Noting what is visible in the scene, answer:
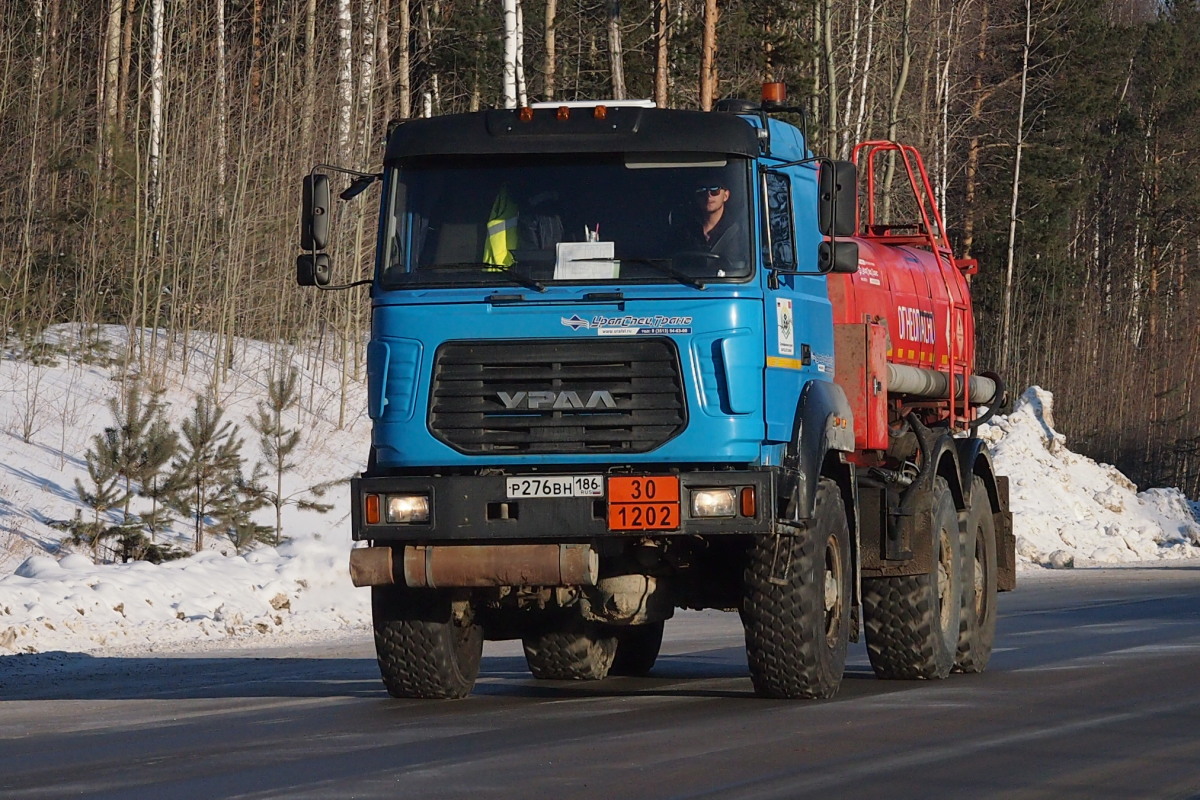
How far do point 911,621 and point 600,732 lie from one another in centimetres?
348

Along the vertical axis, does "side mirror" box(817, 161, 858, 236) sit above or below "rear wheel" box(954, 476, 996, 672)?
above

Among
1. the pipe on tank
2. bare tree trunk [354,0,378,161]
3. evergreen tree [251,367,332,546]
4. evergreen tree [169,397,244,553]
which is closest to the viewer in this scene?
the pipe on tank

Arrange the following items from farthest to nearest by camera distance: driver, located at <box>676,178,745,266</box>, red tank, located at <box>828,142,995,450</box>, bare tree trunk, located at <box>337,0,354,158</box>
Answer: bare tree trunk, located at <box>337,0,354,158</box> → red tank, located at <box>828,142,995,450</box> → driver, located at <box>676,178,745,266</box>

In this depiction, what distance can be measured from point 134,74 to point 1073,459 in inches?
857

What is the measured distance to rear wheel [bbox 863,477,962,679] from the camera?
1199cm

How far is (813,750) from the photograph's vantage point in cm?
838

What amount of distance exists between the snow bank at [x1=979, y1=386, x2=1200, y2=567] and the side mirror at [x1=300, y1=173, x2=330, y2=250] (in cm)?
2050

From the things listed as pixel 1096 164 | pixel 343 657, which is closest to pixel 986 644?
pixel 343 657

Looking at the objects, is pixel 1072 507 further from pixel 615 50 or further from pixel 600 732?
pixel 600 732

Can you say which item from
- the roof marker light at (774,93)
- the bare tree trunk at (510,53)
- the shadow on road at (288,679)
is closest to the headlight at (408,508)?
the shadow on road at (288,679)

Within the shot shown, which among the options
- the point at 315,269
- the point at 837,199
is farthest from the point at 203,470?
the point at 837,199

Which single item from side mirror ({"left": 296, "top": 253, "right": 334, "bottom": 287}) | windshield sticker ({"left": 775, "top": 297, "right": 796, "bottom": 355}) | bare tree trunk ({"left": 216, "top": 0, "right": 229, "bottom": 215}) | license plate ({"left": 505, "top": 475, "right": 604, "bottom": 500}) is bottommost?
license plate ({"left": 505, "top": 475, "right": 604, "bottom": 500})

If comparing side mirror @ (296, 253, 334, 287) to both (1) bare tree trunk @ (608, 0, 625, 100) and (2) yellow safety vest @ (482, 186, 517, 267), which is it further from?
(1) bare tree trunk @ (608, 0, 625, 100)

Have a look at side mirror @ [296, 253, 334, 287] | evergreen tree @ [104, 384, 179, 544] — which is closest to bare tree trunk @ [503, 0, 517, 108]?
evergreen tree @ [104, 384, 179, 544]
